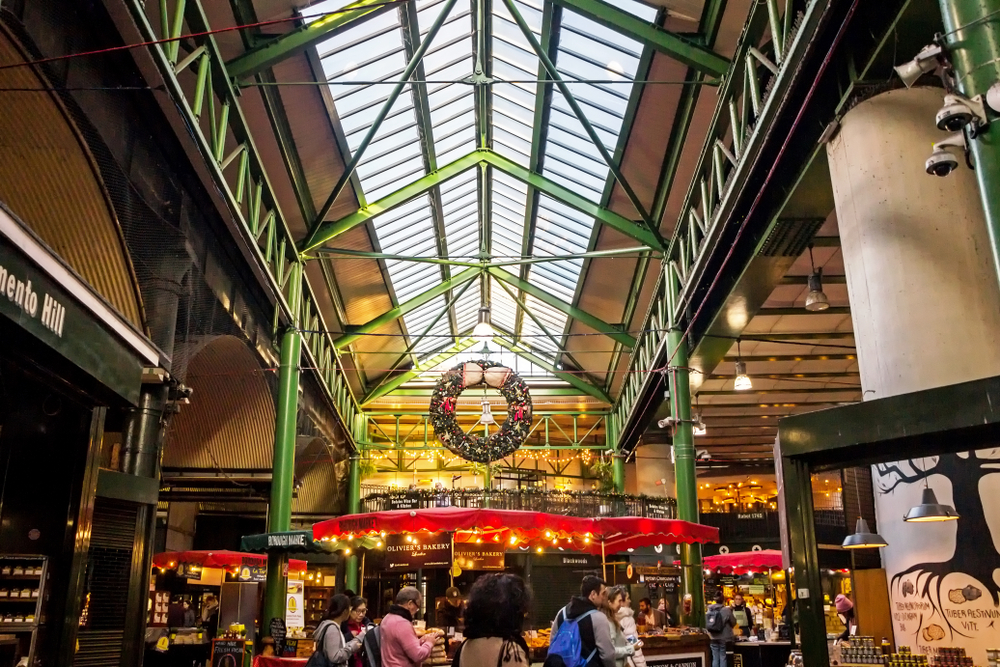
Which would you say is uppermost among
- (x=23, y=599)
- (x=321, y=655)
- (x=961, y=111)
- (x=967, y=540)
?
(x=961, y=111)

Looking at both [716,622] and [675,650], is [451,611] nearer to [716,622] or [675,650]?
[675,650]

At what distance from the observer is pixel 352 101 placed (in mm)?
13820

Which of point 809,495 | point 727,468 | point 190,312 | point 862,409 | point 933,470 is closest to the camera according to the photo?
point 862,409

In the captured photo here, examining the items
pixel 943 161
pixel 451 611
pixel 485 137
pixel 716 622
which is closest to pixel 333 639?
pixel 451 611

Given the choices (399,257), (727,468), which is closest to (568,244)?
(399,257)

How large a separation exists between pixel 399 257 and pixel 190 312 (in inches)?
236

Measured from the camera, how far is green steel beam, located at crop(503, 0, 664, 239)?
11.4 m

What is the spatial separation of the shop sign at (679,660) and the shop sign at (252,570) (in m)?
8.90

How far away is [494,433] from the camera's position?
57.8 feet

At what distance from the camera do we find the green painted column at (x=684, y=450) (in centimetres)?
1439

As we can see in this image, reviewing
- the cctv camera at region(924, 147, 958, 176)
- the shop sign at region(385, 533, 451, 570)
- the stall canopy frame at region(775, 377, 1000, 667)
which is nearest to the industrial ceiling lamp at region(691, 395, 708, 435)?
the shop sign at region(385, 533, 451, 570)

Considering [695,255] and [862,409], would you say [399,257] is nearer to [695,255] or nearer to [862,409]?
[695,255]

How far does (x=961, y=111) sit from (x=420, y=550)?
9370mm

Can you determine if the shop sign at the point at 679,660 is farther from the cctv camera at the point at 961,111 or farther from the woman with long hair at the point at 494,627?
the cctv camera at the point at 961,111
